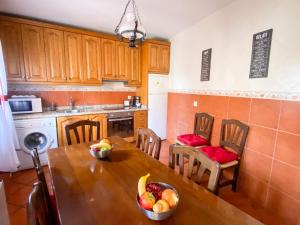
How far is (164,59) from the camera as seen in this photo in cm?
354

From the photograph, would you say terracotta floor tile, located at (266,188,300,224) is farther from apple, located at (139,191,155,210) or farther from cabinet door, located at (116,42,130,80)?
cabinet door, located at (116,42,130,80)

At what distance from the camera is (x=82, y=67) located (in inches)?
117

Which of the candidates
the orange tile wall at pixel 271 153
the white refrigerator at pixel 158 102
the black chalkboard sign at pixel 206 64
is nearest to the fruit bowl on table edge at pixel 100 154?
the orange tile wall at pixel 271 153

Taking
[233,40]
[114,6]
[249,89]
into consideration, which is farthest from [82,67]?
[249,89]

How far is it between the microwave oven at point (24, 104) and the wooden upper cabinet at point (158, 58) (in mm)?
2142

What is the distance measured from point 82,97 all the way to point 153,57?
66.4 inches

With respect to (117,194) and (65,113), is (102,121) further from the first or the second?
(117,194)

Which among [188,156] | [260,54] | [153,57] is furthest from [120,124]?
[260,54]

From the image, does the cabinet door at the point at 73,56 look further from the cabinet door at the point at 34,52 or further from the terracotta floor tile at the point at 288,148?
the terracotta floor tile at the point at 288,148

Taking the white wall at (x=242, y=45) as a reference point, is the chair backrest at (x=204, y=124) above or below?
below

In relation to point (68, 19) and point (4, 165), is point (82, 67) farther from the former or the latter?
point (4, 165)

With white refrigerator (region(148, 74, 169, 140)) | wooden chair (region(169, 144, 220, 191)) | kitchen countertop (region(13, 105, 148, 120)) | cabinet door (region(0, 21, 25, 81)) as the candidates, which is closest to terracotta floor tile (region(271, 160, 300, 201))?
wooden chair (region(169, 144, 220, 191))

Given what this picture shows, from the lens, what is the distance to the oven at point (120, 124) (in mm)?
3187

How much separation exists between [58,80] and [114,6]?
154 centimetres
